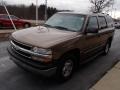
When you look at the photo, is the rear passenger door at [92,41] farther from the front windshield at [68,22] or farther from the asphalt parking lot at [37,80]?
the asphalt parking lot at [37,80]

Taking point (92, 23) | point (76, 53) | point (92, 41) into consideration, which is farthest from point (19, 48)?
point (92, 23)

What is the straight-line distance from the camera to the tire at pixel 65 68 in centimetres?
486

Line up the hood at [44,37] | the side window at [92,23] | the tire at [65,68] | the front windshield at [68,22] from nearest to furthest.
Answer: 1. the hood at [44,37]
2. the tire at [65,68]
3. the front windshield at [68,22]
4. the side window at [92,23]

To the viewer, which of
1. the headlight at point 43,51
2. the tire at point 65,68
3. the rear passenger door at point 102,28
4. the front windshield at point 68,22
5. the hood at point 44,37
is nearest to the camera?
the headlight at point 43,51

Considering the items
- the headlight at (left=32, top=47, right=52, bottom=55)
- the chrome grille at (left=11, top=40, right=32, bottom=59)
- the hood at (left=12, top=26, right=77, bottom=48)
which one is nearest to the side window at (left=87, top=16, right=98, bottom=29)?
the hood at (left=12, top=26, right=77, bottom=48)

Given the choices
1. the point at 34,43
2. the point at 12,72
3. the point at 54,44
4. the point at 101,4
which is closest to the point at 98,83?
the point at 54,44

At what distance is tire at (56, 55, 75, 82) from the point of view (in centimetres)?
486

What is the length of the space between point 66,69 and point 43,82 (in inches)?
27.0

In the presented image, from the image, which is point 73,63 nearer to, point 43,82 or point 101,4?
point 43,82

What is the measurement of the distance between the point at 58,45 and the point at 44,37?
0.47 metres

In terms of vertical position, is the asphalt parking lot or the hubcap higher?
the hubcap

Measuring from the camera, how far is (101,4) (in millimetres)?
54156

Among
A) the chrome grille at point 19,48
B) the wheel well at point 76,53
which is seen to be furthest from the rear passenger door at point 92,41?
the chrome grille at point 19,48

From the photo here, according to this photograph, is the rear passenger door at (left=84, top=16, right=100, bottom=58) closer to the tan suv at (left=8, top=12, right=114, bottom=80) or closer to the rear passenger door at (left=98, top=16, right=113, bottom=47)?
the tan suv at (left=8, top=12, right=114, bottom=80)
